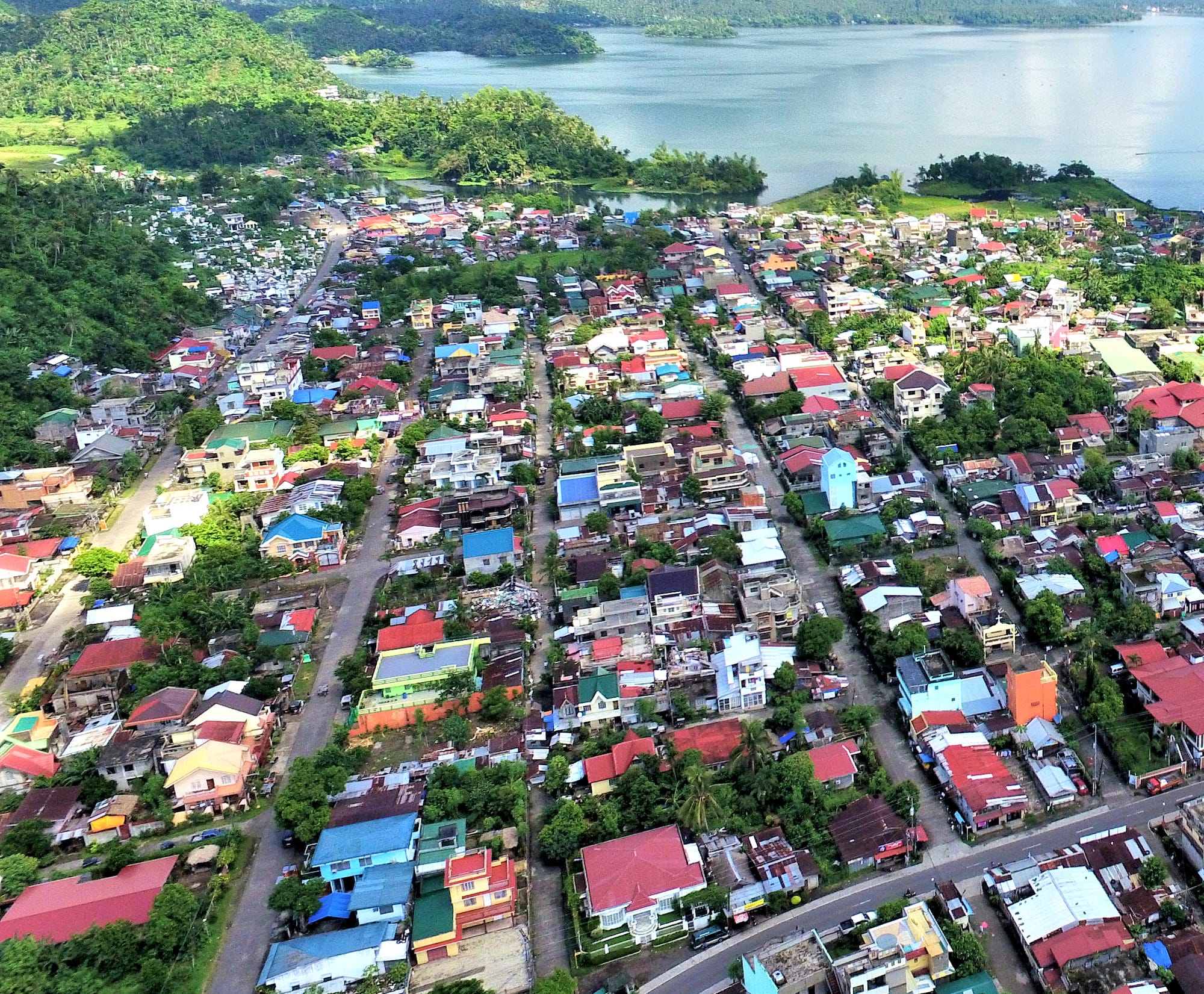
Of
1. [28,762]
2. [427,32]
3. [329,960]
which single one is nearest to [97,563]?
[28,762]

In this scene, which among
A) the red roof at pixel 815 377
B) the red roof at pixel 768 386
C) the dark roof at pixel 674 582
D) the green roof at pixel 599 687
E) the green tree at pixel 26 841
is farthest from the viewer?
the red roof at pixel 768 386

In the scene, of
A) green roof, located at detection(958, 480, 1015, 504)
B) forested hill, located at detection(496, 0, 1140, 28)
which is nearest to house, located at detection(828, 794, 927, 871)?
green roof, located at detection(958, 480, 1015, 504)

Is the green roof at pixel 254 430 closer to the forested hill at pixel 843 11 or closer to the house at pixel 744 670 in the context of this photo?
the house at pixel 744 670

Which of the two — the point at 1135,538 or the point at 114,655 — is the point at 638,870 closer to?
Result: the point at 114,655

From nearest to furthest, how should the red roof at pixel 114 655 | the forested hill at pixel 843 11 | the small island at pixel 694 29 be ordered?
the red roof at pixel 114 655
the small island at pixel 694 29
the forested hill at pixel 843 11

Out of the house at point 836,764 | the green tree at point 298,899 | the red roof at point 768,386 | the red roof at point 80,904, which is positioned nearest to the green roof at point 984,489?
the red roof at point 768,386

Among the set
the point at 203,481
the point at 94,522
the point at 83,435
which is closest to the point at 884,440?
the point at 203,481
